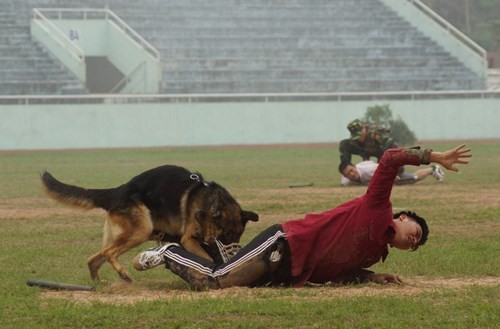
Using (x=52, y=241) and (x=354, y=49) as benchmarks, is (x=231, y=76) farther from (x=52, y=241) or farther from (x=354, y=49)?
(x=52, y=241)

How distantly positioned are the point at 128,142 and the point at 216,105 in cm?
381

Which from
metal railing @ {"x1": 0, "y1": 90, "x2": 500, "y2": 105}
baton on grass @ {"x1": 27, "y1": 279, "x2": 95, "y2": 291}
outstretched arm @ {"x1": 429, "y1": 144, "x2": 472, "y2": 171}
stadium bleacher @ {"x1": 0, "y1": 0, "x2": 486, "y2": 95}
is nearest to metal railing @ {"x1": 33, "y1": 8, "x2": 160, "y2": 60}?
stadium bleacher @ {"x1": 0, "y1": 0, "x2": 486, "y2": 95}

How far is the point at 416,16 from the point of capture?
52.8 m

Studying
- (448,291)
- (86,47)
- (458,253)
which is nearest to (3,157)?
(86,47)

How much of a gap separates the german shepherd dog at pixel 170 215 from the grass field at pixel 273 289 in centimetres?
38

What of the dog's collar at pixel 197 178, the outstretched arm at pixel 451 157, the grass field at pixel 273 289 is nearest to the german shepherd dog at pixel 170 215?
the dog's collar at pixel 197 178

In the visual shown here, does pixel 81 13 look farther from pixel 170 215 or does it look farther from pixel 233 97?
pixel 170 215

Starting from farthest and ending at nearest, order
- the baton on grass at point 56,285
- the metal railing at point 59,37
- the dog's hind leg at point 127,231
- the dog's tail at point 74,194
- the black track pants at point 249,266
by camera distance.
→ the metal railing at point 59,37 < the dog's tail at point 74,194 < the dog's hind leg at point 127,231 < the baton on grass at point 56,285 < the black track pants at point 249,266

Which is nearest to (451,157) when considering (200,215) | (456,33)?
(200,215)

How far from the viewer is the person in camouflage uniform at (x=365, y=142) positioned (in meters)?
20.0

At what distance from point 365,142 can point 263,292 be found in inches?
482

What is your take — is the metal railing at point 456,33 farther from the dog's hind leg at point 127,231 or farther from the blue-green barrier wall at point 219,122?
the dog's hind leg at point 127,231

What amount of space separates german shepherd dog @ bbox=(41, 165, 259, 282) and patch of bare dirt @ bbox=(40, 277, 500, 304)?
2.11 feet

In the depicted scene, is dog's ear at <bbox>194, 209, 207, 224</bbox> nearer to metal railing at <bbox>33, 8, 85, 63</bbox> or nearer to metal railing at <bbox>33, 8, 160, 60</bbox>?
metal railing at <bbox>33, 8, 85, 63</bbox>
